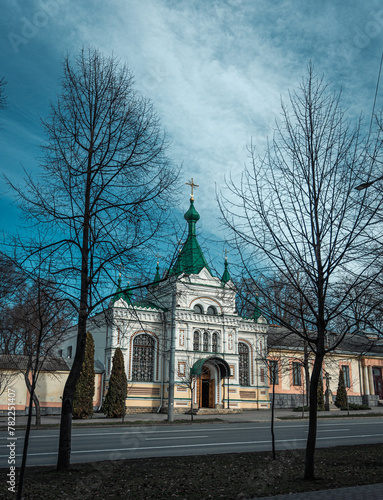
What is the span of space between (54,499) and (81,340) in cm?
295

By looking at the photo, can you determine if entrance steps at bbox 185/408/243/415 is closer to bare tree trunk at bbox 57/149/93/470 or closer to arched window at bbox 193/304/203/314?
arched window at bbox 193/304/203/314

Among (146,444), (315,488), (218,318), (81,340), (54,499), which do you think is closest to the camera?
(54,499)

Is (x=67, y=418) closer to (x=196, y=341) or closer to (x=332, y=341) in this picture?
(x=196, y=341)

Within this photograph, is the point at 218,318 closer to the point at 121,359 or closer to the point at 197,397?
the point at 197,397

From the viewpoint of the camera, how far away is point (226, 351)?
3603 cm

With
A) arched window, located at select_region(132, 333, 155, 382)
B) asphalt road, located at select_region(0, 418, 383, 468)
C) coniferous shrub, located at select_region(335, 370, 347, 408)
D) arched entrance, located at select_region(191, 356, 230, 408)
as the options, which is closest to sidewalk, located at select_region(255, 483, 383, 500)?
asphalt road, located at select_region(0, 418, 383, 468)

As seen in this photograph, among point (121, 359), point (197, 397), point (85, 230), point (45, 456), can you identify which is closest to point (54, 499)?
point (85, 230)

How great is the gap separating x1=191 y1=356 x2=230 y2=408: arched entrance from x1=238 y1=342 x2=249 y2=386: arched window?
272cm

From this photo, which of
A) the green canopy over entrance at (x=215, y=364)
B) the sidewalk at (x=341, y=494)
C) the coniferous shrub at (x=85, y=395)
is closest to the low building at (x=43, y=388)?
the coniferous shrub at (x=85, y=395)

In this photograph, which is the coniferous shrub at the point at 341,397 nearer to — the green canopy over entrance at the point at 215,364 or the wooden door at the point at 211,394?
the green canopy over entrance at the point at 215,364

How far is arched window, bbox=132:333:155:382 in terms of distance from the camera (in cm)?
3403

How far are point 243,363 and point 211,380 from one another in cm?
369

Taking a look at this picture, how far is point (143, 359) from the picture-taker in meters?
34.4

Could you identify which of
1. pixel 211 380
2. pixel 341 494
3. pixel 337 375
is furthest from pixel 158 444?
pixel 337 375
